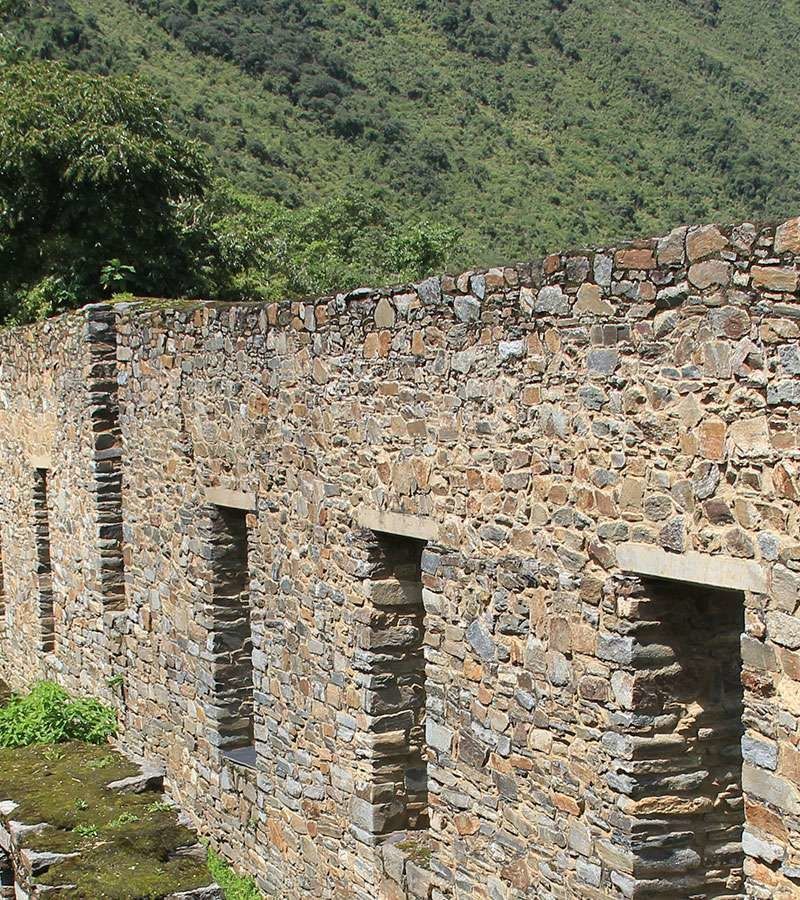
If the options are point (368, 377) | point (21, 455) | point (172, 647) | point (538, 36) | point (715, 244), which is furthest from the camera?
point (538, 36)

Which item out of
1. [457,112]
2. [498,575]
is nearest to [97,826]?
[498,575]

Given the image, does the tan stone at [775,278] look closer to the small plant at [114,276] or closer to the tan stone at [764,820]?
the tan stone at [764,820]

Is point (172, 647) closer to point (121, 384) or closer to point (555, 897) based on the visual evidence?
point (121, 384)

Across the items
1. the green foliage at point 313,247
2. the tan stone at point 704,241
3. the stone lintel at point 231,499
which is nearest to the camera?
the tan stone at point 704,241

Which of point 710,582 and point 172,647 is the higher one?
point 710,582

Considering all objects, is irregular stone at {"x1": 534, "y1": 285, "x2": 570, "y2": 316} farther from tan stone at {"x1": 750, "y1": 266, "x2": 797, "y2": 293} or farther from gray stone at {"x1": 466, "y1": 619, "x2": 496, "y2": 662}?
gray stone at {"x1": 466, "y1": 619, "x2": 496, "y2": 662}

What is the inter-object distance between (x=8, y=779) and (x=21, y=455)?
4033 mm

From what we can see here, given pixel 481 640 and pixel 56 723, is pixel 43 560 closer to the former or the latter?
pixel 56 723

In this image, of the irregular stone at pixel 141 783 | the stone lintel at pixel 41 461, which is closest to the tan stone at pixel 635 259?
the irregular stone at pixel 141 783

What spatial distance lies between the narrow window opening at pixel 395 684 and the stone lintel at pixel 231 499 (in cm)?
146

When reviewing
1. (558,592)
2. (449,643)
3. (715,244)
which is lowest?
(449,643)

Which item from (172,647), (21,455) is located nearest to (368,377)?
(172,647)

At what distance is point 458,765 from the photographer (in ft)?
18.1

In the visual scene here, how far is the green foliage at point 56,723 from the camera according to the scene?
9984 millimetres
